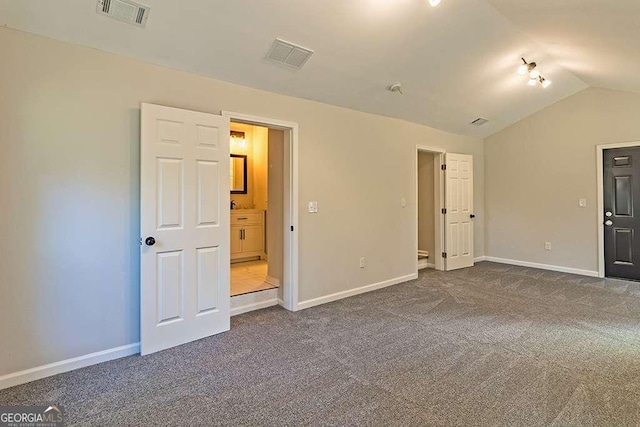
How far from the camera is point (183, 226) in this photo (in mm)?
2895

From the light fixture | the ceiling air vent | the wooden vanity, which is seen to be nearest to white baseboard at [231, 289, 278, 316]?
the wooden vanity

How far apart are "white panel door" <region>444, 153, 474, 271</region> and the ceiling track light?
154cm

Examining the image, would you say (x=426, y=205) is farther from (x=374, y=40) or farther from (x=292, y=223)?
(x=374, y=40)

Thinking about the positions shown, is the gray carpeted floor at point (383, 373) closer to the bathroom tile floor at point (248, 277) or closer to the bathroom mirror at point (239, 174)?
the bathroom tile floor at point (248, 277)

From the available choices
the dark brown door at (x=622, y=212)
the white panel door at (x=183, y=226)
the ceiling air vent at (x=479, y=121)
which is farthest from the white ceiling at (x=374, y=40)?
the dark brown door at (x=622, y=212)

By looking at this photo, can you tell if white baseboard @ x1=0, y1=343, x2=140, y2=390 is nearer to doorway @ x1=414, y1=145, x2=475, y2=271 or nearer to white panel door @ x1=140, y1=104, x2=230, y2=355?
white panel door @ x1=140, y1=104, x2=230, y2=355

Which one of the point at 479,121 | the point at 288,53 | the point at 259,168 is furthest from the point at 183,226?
the point at 479,121

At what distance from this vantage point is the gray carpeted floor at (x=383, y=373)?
195 centimetres

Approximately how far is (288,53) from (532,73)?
10.8 ft

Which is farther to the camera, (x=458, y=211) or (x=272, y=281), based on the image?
(x=458, y=211)

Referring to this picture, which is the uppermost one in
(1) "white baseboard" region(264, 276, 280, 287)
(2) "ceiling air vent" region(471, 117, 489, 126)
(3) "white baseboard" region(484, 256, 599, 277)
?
(2) "ceiling air vent" region(471, 117, 489, 126)

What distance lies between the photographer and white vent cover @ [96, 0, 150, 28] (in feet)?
7.40

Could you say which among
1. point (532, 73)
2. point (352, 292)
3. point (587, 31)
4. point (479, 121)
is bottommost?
A: point (352, 292)

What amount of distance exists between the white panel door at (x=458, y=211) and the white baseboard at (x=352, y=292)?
108 cm
